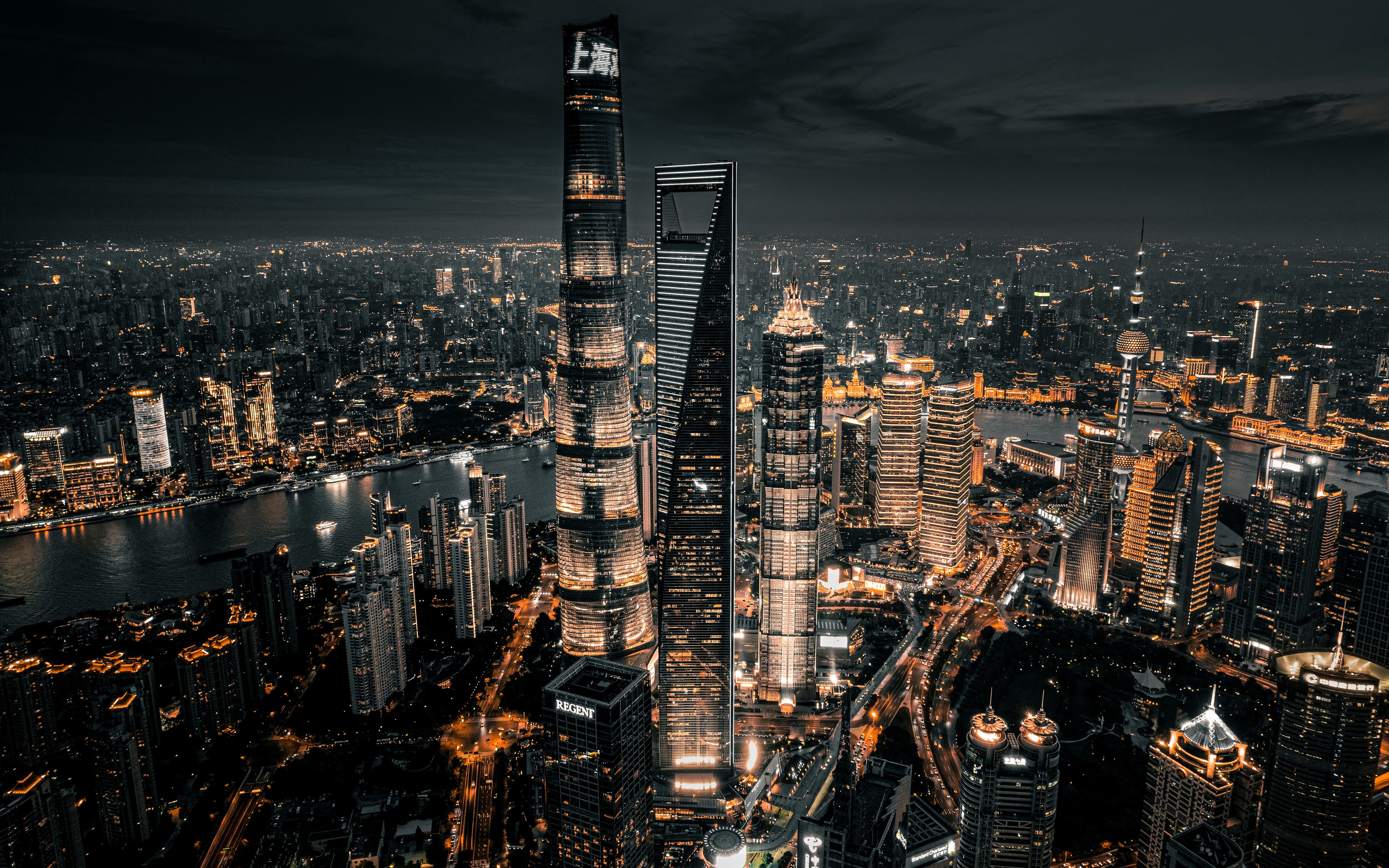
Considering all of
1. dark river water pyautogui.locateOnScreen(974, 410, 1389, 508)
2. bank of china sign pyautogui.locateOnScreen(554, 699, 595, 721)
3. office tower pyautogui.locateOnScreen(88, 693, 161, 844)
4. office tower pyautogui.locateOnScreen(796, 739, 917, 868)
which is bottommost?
office tower pyautogui.locateOnScreen(88, 693, 161, 844)

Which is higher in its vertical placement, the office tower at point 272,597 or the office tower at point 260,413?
the office tower at point 260,413

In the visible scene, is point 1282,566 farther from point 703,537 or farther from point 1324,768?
point 703,537

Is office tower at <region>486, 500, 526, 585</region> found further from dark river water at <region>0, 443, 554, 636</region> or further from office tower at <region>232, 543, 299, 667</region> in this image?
office tower at <region>232, 543, 299, 667</region>

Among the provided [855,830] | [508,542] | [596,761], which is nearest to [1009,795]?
[855,830]

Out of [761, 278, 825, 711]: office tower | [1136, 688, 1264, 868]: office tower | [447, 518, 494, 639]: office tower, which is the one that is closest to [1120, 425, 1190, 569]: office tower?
[761, 278, 825, 711]: office tower

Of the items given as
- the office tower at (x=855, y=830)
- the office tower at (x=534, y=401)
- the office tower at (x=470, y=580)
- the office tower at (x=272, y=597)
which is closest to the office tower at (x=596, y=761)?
the office tower at (x=855, y=830)

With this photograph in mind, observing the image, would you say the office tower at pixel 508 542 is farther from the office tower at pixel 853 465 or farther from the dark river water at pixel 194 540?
the office tower at pixel 853 465
